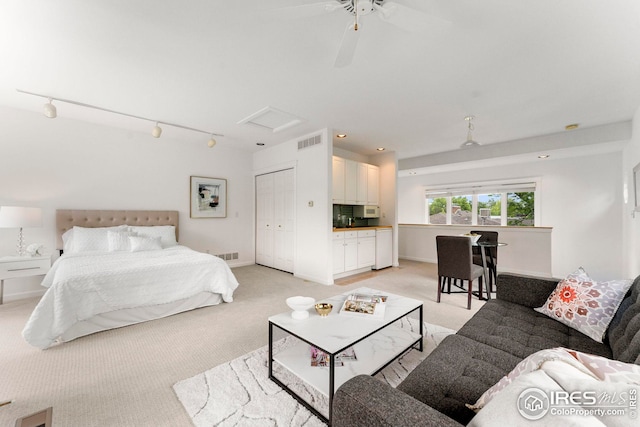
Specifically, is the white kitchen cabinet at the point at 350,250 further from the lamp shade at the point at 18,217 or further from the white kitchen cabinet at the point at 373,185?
the lamp shade at the point at 18,217

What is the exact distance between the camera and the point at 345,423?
0.84 m

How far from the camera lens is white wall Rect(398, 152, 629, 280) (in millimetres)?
5047

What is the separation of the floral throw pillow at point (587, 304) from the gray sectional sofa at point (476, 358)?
35mm

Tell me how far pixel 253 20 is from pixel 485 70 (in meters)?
2.13

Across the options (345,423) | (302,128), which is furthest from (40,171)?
(345,423)

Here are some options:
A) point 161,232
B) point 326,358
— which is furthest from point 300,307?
point 161,232

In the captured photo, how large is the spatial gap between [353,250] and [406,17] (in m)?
3.72

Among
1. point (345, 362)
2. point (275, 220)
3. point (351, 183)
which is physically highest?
point (351, 183)

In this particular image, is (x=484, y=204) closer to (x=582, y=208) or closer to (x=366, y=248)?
(x=582, y=208)

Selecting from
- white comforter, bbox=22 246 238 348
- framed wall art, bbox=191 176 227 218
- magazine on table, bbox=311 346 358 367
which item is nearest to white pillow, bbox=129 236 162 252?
white comforter, bbox=22 246 238 348

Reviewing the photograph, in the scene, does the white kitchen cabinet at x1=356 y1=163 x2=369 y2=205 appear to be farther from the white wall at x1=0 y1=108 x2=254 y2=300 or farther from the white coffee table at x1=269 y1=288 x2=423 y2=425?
the white coffee table at x1=269 y1=288 x2=423 y2=425

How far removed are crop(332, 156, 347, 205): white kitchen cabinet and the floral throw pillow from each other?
132 inches

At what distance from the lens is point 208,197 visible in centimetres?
520

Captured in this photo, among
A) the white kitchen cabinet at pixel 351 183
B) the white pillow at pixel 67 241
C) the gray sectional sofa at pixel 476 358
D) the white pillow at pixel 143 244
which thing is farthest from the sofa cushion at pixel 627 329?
the white pillow at pixel 67 241
